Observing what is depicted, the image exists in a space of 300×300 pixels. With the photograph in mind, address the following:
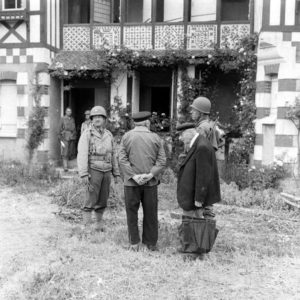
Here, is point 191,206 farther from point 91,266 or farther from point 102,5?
point 102,5

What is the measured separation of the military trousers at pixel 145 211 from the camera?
5789mm

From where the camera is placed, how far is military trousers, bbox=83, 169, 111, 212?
656 cm

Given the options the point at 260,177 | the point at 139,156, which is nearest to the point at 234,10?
the point at 260,177

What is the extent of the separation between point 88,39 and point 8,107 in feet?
10.2

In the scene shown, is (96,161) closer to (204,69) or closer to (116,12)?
(204,69)

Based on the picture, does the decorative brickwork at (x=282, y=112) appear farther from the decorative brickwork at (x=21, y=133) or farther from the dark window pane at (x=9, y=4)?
the dark window pane at (x=9, y=4)

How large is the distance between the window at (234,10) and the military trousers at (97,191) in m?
8.04

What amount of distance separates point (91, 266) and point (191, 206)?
54.8 inches

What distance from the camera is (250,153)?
424 inches

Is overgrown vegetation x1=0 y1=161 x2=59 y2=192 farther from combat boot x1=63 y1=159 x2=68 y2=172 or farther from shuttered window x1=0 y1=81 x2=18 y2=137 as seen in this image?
shuttered window x1=0 y1=81 x2=18 y2=137

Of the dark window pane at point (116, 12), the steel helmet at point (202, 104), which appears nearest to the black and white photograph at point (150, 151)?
the steel helmet at point (202, 104)

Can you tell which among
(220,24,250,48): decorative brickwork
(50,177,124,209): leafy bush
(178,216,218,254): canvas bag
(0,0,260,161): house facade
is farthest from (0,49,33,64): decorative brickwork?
(178,216,218,254): canvas bag

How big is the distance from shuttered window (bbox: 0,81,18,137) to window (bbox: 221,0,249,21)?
6.53 metres

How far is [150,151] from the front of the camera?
5816mm
